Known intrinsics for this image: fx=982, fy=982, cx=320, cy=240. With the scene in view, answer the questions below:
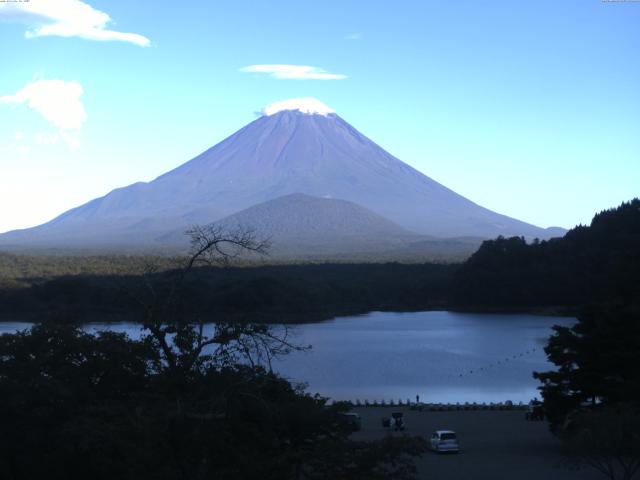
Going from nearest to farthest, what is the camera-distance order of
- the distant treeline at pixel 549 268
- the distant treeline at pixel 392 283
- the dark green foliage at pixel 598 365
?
the dark green foliage at pixel 598 365 < the distant treeline at pixel 392 283 < the distant treeline at pixel 549 268

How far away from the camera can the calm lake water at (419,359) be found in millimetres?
18859

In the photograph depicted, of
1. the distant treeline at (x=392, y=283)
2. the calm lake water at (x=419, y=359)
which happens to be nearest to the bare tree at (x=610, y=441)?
the calm lake water at (x=419, y=359)

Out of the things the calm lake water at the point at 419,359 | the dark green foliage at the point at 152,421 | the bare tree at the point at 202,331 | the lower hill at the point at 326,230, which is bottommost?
the calm lake water at the point at 419,359

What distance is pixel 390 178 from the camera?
12269 centimetres

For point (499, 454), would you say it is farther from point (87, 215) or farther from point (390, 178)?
point (87, 215)

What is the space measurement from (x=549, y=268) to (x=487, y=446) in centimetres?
2972

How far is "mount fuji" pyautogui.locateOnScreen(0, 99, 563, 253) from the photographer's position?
11400cm

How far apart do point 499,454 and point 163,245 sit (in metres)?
76.0

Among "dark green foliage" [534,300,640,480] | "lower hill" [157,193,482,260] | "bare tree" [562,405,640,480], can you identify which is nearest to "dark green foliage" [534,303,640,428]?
"dark green foliage" [534,300,640,480]

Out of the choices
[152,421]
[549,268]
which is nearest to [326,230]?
[549,268]

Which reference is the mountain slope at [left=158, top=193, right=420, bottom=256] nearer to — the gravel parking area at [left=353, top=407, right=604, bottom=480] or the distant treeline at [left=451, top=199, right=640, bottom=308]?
the distant treeline at [left=451, top=199, right=640, bottom=308]

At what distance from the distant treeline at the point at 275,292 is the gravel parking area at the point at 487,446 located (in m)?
7.69

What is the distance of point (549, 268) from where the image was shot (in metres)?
40.5

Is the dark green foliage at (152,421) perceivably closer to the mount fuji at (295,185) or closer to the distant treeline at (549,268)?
the distant treeline at (549,268)
